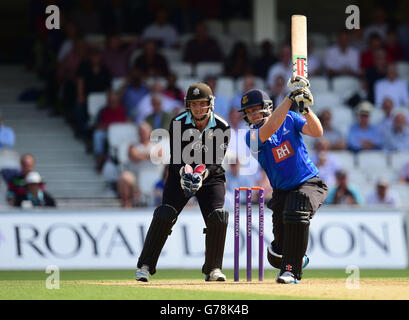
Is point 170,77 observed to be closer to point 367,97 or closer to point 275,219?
point 367,97

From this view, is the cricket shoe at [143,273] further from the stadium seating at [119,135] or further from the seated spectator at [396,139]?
the seated spectator at [396,139]

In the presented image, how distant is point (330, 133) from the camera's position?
51.4 ft

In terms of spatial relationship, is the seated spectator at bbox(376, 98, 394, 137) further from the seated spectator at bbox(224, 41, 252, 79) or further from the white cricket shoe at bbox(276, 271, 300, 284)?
the white cricket shoe at bbox(276, 271, 300, 284)

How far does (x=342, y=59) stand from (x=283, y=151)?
28.2 feet

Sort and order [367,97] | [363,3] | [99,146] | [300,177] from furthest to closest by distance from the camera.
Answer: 1. [363,3]
2. [367,97]
3. [99,146]
4. [300,177]

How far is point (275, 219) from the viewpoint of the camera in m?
9.27

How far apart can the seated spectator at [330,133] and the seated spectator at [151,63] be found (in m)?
2.68

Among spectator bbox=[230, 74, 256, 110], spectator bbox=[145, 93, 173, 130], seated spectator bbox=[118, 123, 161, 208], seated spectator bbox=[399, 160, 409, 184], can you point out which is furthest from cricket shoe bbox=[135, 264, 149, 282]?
seated spectator bbox=[399, 160, 409, 184]

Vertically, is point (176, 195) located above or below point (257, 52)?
below

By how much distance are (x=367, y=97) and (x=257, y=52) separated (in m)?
2.12
